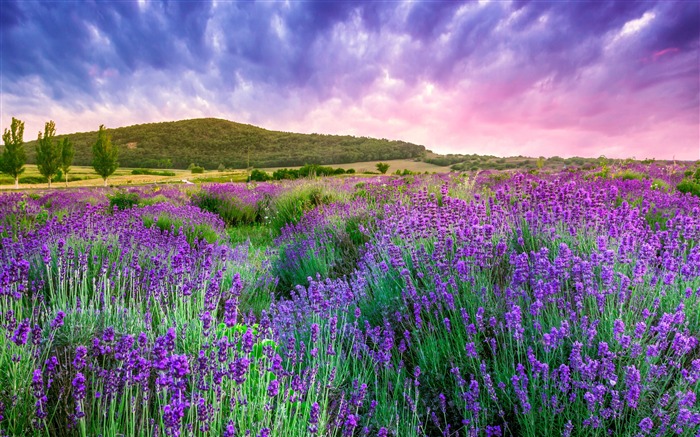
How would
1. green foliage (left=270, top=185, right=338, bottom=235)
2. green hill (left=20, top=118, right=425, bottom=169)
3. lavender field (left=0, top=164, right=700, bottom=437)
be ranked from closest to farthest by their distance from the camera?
lavender field (left=0, top=164, right=700, bottom=437), green foliage (left=270, top=185, right=338, bottom=235), green hill (left=20, top=118, right=425, bottom=169)

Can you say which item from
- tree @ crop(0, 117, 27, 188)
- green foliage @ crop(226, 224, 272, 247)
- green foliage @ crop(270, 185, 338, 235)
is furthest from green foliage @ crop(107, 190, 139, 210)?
tree @ crop(0, 117, 27, 188)

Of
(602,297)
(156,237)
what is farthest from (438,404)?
(156,237)

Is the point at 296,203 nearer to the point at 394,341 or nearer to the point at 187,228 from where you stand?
the point at 187,228

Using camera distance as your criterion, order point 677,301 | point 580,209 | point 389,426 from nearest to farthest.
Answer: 1. point 389,426
2. point 677,301
3. point 580,209

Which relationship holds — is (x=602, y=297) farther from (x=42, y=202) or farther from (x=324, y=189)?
(x=42, y=202)

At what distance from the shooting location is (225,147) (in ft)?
231

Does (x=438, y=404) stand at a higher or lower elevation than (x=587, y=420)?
lower

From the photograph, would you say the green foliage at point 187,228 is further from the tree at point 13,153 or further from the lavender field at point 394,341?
the tree at point 13,153

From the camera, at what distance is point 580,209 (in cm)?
438

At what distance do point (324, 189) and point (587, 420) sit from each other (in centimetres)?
877

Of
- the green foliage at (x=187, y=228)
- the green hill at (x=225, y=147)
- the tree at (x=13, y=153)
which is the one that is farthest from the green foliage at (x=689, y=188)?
the tree at (x=13, y=153)

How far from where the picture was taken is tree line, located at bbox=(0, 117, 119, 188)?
4631 centimetres

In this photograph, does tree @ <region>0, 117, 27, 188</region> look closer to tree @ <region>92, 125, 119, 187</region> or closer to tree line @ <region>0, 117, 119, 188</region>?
tree line @ <region>0, 117, 119, 188</region>

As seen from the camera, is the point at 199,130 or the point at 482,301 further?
the point at 199,130
